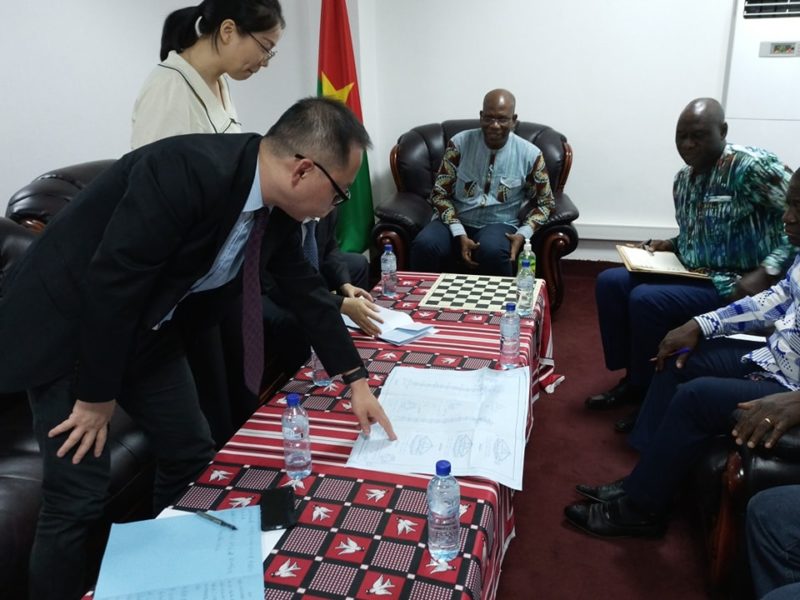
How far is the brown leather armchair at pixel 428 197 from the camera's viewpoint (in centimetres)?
333

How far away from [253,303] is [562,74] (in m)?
3.17

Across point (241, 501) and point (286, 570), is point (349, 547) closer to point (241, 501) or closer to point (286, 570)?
point (286, 570)

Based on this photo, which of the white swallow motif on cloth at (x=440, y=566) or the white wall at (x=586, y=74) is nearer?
the white swallow motif on cloth at (x=440, y=566)

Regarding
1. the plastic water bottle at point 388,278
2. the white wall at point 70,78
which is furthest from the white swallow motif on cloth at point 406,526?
the white wall at point 70,78

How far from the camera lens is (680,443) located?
5.52 ft

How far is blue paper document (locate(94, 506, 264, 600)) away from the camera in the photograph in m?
0.95

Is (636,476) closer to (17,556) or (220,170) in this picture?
(220,170)

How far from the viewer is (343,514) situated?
A: 3.71 feet

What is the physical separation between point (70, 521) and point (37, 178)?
A: 147 centimetres

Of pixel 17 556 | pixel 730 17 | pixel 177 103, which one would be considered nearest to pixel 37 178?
pixel 177 103

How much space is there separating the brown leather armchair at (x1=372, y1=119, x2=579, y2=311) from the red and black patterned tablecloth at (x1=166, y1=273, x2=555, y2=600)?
1820 mm

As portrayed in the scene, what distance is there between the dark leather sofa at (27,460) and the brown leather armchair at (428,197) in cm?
163

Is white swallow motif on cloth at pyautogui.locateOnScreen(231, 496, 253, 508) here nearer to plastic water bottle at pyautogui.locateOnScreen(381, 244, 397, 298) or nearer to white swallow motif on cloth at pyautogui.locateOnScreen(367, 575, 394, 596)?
white swallow motif on cloth at pyautogui.locateOnScreen(367, 575, 394, 596)

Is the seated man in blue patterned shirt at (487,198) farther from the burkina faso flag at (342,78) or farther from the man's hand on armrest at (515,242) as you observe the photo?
the burkina faso flag at (342,78)
